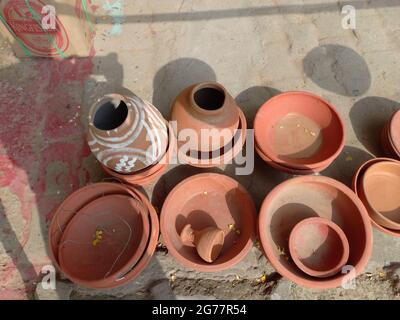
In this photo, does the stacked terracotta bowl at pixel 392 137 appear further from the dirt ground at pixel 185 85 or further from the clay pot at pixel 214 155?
the clay pot at pixel 214 155

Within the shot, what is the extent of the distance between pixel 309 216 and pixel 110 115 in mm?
1880

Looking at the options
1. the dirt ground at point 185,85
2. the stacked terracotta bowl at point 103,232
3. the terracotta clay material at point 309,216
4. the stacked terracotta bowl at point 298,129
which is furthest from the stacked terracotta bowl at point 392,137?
the stacked terracotta bowl at point 103,232

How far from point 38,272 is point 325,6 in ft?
14.4

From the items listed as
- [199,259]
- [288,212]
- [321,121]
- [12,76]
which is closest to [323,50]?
[321,121]

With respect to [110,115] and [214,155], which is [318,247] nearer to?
[214,155]

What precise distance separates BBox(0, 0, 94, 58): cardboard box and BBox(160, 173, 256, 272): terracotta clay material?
6.97 feet

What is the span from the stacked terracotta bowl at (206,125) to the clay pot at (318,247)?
2.89ft

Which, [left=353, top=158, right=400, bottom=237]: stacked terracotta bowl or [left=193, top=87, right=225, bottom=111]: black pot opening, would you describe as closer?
[left=193, top=87, right=225, bottom=111]: black pot opening

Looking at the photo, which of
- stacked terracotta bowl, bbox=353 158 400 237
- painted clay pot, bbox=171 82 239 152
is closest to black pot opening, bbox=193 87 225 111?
painted clay pot, bbox=171 82 239 152

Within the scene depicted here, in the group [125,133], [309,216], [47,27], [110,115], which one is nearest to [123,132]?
[125,133]

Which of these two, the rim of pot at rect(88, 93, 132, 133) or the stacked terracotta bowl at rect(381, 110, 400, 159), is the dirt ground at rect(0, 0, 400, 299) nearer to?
the stacked terracotta bowl at rect(381, 110, 400, 159)

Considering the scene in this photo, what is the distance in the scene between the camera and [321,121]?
314 cm

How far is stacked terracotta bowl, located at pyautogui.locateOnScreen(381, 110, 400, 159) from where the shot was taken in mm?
2995

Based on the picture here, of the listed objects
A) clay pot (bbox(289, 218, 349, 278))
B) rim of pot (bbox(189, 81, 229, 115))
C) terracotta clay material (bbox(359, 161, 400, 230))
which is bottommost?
clay pot (bbox(289, 218, 349, 278))
